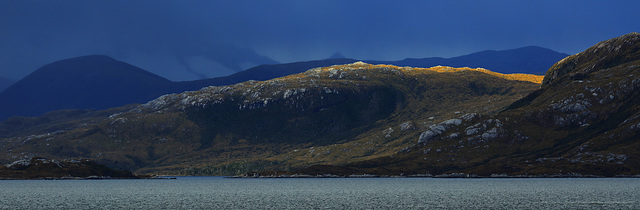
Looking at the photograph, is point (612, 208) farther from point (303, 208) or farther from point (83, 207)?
point (83, 207)

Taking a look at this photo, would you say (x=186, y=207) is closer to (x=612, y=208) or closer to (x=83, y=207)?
(x=83, y=207)

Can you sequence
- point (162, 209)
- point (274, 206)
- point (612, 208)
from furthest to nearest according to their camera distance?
point (274, 206) → point (162, 209) → point (612, 208)

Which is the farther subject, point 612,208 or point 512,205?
point 512,205

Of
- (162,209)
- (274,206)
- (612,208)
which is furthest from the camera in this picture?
(274,206)

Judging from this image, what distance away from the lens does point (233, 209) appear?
105 m

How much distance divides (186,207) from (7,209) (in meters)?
35.4

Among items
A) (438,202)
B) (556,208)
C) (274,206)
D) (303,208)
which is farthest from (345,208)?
(556,208)

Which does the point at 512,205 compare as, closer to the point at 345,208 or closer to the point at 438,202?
the point at 438,202

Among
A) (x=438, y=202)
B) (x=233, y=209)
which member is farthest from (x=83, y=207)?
(x=438, y=202)

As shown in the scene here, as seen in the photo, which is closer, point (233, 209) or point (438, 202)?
point (233, 209)

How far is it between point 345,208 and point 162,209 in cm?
3761

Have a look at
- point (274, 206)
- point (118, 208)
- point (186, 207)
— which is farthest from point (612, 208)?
point (118, 208)

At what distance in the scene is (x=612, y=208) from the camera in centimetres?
9862

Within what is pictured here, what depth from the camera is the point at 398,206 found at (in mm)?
109062
